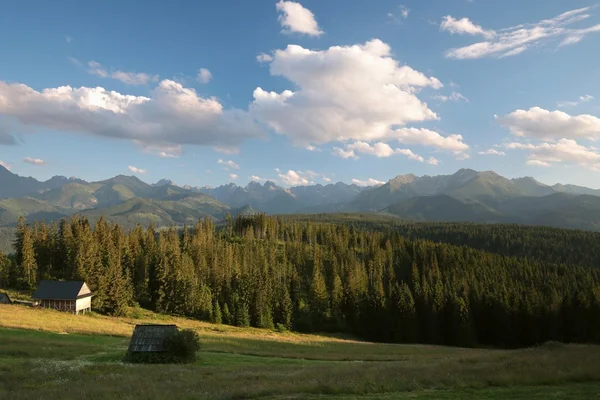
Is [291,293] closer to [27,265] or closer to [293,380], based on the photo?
[27,265]

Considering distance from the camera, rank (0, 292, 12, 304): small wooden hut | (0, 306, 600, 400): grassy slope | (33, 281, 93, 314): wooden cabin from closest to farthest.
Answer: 1. (0, 306, 600, 400): grassy slope
2. (0, 292, 12, 304): small wooden hut
3. (33, 281, 93, 314): wooden cabin

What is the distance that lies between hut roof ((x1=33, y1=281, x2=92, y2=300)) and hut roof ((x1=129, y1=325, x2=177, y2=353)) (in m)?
50.6

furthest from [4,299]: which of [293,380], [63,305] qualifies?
[293,380]

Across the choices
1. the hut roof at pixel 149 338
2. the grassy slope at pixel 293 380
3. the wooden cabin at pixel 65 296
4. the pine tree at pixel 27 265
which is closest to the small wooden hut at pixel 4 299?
the wooden cabin at pixel 65 296

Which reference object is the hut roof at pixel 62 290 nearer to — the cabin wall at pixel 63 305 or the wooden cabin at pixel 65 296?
the wooden cabin at pixel 65 296

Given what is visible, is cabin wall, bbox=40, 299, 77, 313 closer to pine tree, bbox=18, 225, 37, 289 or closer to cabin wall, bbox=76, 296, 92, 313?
cabin wall, bbox=76, 296, 92, 313

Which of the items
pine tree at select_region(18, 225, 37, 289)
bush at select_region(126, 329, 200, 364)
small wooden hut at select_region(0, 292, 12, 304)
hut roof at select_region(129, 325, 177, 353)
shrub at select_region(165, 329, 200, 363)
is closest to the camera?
bush at select_region(126, 329, 200, 364)

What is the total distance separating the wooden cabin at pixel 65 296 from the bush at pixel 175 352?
2044 inches

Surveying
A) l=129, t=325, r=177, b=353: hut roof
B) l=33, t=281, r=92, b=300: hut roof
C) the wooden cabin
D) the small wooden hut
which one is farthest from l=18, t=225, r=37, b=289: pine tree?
l=129, t=325, r=177, b=353: hut roof

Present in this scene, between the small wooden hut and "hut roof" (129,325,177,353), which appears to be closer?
"hut roof" (129,325,177,353)

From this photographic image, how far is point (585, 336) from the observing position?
98.1 meters

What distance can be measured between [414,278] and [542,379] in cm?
10868

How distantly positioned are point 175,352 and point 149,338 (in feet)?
10.7

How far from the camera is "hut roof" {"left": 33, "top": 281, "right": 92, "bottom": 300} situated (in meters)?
Result: 83.4
